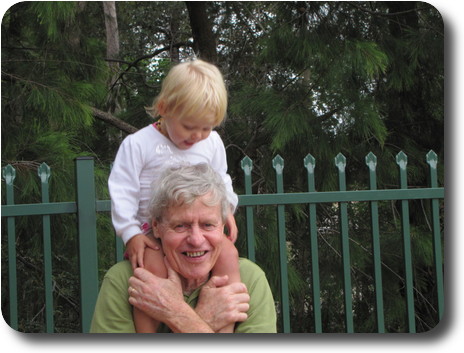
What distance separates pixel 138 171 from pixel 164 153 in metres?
0.09

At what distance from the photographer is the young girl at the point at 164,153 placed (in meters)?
1.61

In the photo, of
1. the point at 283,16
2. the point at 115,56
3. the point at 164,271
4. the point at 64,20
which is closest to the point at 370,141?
the point at 283,16

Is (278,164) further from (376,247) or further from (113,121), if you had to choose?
(113,121)

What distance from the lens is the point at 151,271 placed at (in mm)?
1646

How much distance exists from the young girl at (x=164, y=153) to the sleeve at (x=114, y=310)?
0.09ft

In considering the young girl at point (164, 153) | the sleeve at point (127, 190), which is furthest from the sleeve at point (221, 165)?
the sleeve at point (127, 190)

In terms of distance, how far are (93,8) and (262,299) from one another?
221cm

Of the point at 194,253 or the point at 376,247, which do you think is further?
the point at 376,247

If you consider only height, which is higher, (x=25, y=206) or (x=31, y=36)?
(x=31, y=36)

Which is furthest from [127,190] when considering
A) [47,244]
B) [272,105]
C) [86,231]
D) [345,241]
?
[272,105]

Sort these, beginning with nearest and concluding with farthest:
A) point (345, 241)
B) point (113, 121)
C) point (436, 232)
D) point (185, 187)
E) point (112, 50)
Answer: point (185, 187), point (345, 241), point (436, 232), point (113, 121), point (112, 50)

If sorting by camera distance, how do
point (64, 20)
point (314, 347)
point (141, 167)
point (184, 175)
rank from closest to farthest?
point (184, 175) < point (141, 167) < point (314, 347) < point (64, 20)

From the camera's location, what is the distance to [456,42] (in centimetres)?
221

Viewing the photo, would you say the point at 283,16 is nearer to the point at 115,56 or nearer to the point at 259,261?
the point at 115,56
